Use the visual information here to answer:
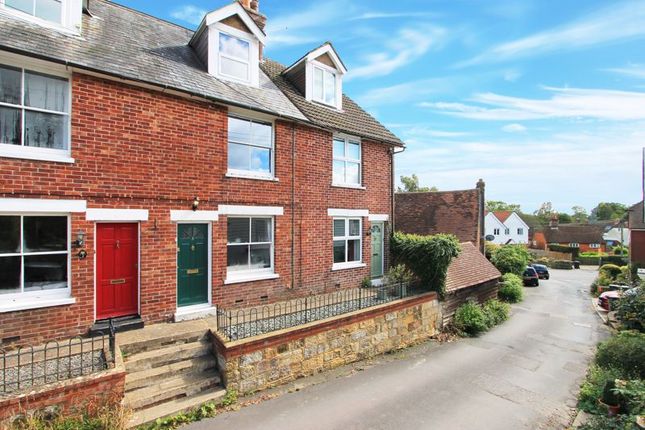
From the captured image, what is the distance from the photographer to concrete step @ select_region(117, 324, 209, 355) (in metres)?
6.86

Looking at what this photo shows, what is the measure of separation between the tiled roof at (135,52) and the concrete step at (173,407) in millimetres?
6904

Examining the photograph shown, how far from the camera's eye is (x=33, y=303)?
671cm

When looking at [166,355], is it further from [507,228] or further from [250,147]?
[507,228]

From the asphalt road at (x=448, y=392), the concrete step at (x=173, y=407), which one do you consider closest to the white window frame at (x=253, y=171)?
the concrete step at (x=173, y=407)

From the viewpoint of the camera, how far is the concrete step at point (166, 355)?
21.6 ft

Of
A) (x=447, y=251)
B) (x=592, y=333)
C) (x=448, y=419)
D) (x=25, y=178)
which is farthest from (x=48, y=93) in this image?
(x=592, y=333)

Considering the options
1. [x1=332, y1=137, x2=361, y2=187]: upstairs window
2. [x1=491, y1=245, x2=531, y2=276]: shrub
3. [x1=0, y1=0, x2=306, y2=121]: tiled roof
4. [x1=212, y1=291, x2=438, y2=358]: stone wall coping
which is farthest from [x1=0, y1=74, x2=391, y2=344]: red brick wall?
[x1=491, y1=245, x2=531, y2=276]: shrub

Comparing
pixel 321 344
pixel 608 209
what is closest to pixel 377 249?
pixel 321 344

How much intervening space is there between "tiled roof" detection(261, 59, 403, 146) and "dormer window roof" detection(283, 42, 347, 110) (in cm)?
28

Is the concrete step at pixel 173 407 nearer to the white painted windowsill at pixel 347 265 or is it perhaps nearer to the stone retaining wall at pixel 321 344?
the stone retaining wall at pixel 321 344

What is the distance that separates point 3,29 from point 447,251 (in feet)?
42.1

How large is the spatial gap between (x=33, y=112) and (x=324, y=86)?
8958 mm

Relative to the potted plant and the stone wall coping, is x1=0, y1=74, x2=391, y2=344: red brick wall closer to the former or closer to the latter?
the stone wall coping

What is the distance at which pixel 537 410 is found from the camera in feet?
24.7
